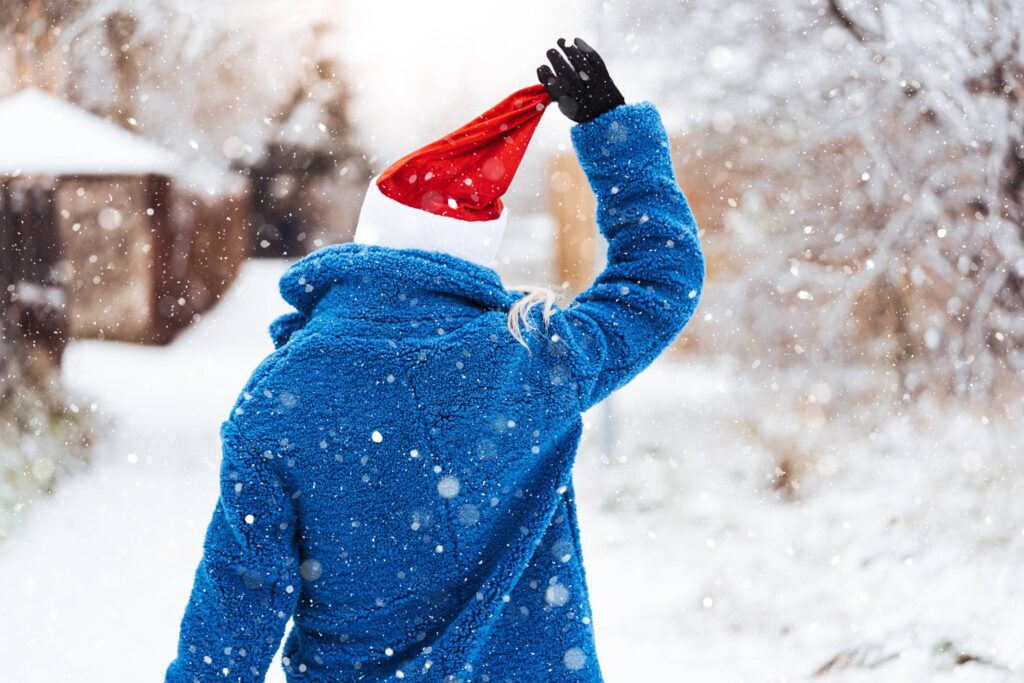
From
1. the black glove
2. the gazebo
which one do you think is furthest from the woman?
the gazebo

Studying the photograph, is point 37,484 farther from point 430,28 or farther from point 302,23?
point 430,28

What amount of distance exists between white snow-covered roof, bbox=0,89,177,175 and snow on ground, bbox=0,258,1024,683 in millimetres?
679

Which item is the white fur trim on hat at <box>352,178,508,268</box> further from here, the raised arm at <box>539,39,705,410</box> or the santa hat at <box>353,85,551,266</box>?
the raised arm at <box>539,39,705,410</box>

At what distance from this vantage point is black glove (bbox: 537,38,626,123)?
952mm

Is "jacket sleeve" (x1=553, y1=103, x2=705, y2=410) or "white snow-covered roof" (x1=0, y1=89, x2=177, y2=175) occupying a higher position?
"white snow-covered roof" (x1=0, y1=89, x2=177, y2=175)

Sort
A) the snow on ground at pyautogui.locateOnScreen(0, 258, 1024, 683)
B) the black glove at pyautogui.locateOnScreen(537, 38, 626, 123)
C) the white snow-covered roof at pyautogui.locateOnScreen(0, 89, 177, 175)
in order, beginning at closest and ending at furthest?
the black glove at pyautogui.locateOnScreen(537, 38, 626, 123) < the snow on ground at pyautogui.locateOnScreen(0, 258, 1024, 683) < the white snow-covered roof at pyautogui.locateOnScreen(0, 89, 177, 175)

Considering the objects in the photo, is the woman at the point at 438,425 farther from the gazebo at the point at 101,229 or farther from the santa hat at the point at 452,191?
the gazebo at the point at 101,229

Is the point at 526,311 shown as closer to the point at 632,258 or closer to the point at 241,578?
the point at 632,258

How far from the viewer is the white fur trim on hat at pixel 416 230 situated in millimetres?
895

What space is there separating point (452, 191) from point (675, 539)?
2.72 meters

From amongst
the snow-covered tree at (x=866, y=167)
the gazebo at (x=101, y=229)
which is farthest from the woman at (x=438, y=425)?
the gazebo at (x=101, y=229)

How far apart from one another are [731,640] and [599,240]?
1666mm

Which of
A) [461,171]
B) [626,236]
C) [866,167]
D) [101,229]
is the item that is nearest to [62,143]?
[101,229]

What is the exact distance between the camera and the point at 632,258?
94cm
